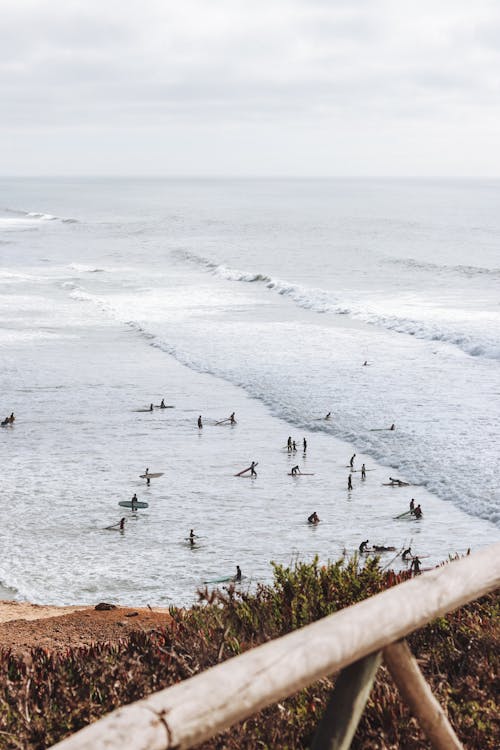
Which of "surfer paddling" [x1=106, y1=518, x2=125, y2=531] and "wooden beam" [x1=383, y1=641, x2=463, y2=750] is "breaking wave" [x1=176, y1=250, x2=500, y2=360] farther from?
"wooden beam" [x1=383, y1=641, x2=463, y2=750]

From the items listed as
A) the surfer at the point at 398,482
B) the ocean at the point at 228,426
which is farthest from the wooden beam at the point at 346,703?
the surfer at the point at 398,482

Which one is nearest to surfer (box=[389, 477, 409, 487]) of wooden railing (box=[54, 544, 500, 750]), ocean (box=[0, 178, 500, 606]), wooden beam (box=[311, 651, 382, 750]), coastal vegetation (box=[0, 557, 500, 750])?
ocean (box=[0, 178, 500, 606])

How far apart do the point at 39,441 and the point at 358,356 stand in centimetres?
1136

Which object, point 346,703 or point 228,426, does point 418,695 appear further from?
point 228,426

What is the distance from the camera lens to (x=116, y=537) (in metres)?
11.6

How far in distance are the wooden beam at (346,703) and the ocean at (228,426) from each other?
24.9ft

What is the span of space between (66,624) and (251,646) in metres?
3.71

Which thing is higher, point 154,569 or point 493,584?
point 493,584

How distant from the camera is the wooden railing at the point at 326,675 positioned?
1.94 metres

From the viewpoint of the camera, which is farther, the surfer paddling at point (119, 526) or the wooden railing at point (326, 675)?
the surfer paddling at point (119, 526)

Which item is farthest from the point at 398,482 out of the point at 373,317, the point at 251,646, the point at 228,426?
the point at 373,317

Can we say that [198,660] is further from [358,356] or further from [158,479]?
[358,356]

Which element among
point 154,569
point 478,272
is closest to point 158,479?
point 154,569

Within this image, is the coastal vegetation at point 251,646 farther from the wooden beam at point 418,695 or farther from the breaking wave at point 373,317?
the breaking wave at point 373,317
